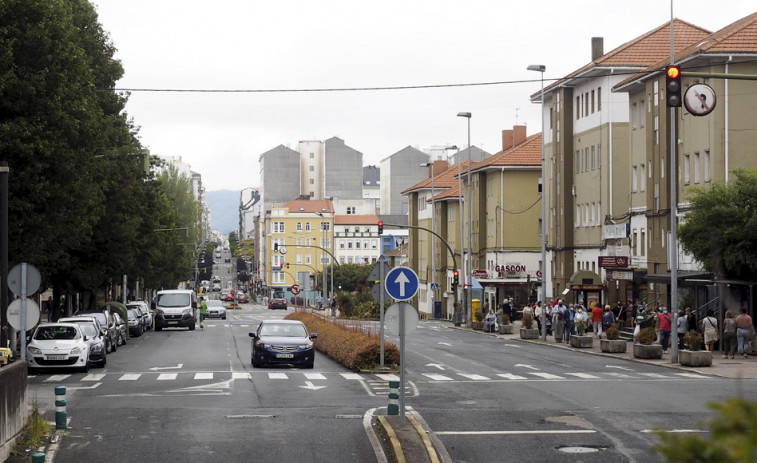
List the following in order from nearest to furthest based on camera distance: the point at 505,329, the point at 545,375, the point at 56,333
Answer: the point at 545,375, the point at 56,333, the point at 505,329

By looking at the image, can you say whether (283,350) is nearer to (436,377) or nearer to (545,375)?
(436,377)

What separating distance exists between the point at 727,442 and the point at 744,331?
3365 cm

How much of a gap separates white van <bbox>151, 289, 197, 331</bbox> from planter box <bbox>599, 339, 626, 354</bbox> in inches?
1182

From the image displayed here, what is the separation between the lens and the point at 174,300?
64.8 m

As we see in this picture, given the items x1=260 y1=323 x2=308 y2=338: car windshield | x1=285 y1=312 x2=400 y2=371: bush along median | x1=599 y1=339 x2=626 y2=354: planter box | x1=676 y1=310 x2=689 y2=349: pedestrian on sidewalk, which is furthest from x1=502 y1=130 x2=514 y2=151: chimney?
x1=260 y1=323 x2=308 y2=338: car windshield

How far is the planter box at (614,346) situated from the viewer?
4044cm

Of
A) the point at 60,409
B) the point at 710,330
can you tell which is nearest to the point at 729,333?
the point at 710,330

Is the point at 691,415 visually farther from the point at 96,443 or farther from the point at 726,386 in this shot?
the point at 96,443

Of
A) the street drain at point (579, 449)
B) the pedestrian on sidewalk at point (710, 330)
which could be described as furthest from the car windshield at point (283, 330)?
the street drain at point (579, 449)

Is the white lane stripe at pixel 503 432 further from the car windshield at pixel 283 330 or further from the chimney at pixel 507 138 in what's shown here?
the chimney at pixel 507 138

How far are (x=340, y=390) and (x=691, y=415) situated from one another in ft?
26.9

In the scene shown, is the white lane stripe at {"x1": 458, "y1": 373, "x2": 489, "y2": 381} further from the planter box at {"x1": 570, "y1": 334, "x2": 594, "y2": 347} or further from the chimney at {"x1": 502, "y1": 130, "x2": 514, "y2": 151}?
the chimney at {"x1": 502, "y1": 130, "x2": 514, "y2": 151}

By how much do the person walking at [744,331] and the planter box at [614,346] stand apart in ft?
18.0

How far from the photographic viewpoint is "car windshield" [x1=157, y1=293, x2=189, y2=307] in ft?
212
